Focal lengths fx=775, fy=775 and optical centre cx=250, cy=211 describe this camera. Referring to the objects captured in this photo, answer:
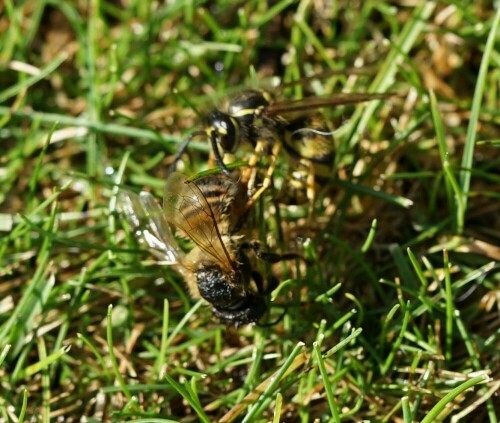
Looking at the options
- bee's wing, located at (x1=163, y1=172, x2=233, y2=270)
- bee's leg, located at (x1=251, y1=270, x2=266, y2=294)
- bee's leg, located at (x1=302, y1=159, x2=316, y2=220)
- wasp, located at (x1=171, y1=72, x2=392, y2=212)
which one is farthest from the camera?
bee's leg, located at (x1=302, y1=159, x2=316, y2=220)

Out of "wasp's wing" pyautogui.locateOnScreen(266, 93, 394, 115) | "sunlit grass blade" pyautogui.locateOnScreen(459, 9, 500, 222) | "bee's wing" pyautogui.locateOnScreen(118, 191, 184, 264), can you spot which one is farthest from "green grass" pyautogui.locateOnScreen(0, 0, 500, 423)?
"wasp's wing" pyautogui.locateOnScreen(266, 93, 394, 115)

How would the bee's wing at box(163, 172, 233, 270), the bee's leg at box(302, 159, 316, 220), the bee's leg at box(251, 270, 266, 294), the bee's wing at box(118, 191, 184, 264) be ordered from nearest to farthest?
the bee's wing at box(163, 172, 233, 270)
the bee's leg at box(251, 270, 266, 294)
the bee's wing at box(118, 191, 184, 264)
the bee's leg at box(302, 159, 316, 220)

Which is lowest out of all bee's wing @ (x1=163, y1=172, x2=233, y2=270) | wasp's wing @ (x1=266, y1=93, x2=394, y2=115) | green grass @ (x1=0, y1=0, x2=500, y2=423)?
green grass @ (x1=0, y1=0, x2=500, y2=423)

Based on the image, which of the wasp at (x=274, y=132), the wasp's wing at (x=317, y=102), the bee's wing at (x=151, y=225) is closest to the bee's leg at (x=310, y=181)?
the wasp at (x=274, y=132)

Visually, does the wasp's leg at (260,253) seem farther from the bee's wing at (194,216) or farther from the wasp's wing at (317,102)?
the wasp's wing at (317,102)

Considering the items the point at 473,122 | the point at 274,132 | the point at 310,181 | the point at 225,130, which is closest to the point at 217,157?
the point at 225,130

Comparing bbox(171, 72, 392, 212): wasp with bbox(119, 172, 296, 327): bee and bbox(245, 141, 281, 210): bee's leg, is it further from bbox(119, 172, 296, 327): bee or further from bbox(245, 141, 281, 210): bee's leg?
bbox(119, 172, 296, 327): bee

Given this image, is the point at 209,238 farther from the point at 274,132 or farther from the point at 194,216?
the point at 274,132
